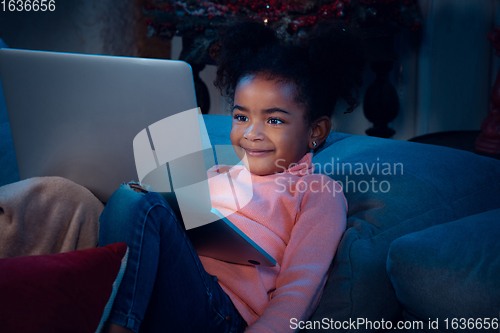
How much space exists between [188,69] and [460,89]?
2.31 meters

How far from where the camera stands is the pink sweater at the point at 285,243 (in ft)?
2.30

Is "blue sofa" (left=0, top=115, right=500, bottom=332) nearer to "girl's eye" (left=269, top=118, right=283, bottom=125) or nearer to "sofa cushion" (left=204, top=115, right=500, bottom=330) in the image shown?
"sofa cushion" (left=204, top=115, right=500, bottom=330)

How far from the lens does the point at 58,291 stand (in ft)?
1.60

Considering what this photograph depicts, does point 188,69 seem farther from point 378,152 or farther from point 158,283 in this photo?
point 378,152

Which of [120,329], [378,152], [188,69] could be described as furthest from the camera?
[378,152]

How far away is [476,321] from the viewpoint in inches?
23.6

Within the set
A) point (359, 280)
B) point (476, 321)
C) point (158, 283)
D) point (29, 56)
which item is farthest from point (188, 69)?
point (476, 321)

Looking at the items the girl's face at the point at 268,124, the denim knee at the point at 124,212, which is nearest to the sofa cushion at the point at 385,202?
the girl's face at the point at 268,124

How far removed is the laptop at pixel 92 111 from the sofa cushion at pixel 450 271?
0.78 feet

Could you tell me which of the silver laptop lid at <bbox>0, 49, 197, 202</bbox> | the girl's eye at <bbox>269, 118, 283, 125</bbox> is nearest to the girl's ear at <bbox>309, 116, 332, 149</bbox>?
the girl's eye at <bbox>269, 118, 283, 125</bbox>

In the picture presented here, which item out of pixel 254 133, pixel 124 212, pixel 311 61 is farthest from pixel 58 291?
pixel 311 61

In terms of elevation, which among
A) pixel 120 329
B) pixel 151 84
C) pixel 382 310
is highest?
pixel 151 84

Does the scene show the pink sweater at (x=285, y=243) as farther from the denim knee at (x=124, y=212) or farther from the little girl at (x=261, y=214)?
the denim knee at (x=124, y=212)

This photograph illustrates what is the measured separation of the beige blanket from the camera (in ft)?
2.28
